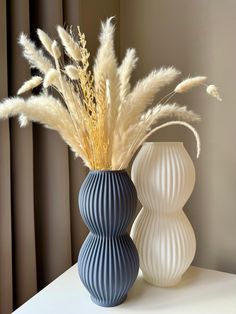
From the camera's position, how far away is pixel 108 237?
695mm

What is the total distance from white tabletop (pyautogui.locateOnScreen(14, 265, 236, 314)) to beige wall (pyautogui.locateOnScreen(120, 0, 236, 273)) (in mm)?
223

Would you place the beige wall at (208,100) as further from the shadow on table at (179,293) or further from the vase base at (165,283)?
the vase base at (165,283)

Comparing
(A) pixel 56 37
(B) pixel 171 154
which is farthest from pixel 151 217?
(A) pixel 56 37

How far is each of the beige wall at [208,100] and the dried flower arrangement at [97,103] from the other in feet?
1.10

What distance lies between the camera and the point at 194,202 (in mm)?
1098

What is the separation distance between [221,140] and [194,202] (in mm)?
256

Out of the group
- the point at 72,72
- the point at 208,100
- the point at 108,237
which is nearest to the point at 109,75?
the point at 72,72

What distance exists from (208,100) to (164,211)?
1.60 feet

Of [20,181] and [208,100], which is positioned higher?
[208,100]

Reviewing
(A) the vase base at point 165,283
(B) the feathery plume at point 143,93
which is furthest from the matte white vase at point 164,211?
(B) the feathery plume at point 143,93

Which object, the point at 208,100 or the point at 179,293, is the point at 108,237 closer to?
the point at 179,293

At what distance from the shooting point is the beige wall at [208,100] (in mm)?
1013

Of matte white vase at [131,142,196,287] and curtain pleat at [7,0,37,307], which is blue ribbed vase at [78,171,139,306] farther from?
curtain pleat at [7,0,37,307]

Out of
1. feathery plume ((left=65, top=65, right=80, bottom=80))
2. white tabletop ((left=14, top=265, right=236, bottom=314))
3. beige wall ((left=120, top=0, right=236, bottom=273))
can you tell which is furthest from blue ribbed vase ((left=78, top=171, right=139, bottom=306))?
beige wall ((left=120, top=0, right=236, bottom=273))
